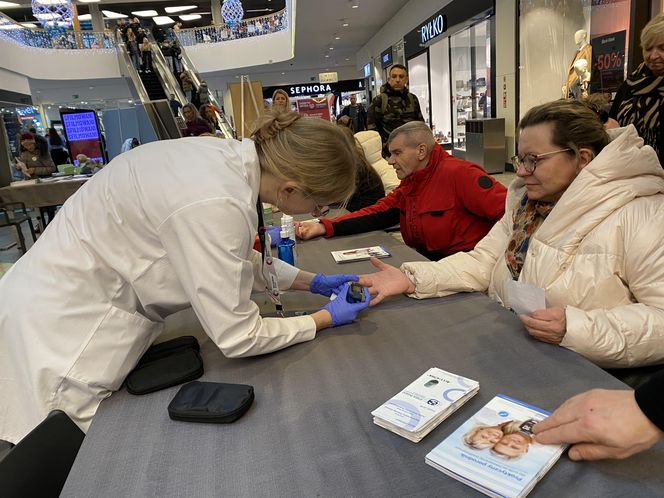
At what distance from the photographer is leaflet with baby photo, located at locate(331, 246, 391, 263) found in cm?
213

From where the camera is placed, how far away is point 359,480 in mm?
797

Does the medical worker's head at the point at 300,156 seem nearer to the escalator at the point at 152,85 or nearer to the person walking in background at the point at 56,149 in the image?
the person walking in background at the point at 56,149

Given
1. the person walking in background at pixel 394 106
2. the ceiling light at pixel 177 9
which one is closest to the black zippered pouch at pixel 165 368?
the person walking in background at pixel 394 106

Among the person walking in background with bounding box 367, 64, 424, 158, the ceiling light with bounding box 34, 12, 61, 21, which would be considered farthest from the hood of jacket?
the ceiling light with bounding box 34, 12, 61, 21

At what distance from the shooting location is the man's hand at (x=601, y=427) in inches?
28.1

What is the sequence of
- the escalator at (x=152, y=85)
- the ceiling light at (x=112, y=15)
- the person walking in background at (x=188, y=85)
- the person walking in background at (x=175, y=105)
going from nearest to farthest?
the person walking in background at (x=175, y=105) → the person walking in background at (x=188, y=85) → the escalator at (x=152, y=85) → the ceiling light at (x=112, y=15)

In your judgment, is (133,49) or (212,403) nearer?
(212,403)

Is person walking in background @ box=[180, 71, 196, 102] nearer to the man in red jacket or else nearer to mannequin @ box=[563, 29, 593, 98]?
mannequin @ box=[563, 29, 593, 98]

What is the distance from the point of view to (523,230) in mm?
1618

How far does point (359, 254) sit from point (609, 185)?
110 centimetres

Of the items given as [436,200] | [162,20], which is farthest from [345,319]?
[162,20]

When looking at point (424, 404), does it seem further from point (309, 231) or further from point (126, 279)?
point (309, 231)

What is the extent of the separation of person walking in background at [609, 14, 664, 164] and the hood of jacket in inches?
57.8

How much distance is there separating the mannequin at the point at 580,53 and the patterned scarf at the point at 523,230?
18.2 ft
